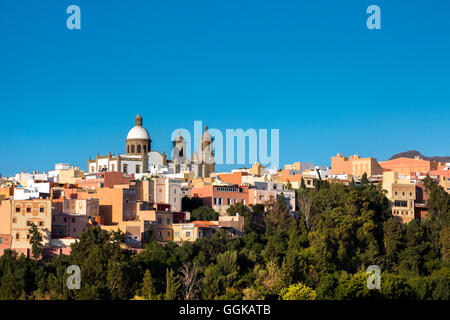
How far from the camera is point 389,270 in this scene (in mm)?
55938

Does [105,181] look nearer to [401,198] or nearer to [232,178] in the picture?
[232,178]

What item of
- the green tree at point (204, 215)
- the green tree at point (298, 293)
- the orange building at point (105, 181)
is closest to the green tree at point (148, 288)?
the green tree at point (298, 293)

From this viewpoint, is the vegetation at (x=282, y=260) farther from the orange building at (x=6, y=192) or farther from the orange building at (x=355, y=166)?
the orange building at (x=355, y=166)

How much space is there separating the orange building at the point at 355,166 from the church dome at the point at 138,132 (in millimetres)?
15564

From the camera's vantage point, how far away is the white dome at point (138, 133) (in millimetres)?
81062

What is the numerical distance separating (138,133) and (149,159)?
3.38 meters

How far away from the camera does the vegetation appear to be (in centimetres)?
4625

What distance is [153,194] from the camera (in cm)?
5931

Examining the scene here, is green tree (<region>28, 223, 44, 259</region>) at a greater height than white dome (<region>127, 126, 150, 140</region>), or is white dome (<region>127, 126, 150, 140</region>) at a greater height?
white dome (<region>127, 126, 150, 140</region>)

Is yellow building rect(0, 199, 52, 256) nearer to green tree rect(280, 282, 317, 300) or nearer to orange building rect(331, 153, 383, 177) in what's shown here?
green tree rect(280, 282, 317, 300)

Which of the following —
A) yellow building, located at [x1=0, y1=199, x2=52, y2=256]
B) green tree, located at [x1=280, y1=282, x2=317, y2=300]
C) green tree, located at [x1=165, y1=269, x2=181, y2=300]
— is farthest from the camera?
yellow building, located at [x1=0, y1=199, x2=52, y2=256]

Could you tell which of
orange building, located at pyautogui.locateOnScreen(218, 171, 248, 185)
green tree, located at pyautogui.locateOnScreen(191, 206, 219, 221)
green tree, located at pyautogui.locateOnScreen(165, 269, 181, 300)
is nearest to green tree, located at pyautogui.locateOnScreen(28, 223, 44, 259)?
green tree, located at pyautogui.locateOnScreen(165, 269, 181, 300)
